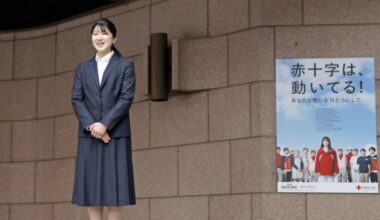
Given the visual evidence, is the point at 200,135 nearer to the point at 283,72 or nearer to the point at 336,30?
the point at 283,72

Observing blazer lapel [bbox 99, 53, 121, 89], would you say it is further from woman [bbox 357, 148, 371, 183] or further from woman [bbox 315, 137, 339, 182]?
woman [bbox 357, 148, 371, 183]

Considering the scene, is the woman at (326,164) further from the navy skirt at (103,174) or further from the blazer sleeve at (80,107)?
the blazer sleeve at (80,107)

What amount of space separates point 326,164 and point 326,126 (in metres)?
0.39

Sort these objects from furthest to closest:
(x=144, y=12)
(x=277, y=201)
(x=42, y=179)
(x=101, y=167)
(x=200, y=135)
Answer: (x=42, y=179) → (x=144, y=12) → (x=200, y=135) → (x=277, y=201) → (x=101, y=167)

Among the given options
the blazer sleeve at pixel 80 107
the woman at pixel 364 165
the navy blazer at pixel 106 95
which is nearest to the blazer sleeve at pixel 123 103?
the navy blazer at pixel 106 95

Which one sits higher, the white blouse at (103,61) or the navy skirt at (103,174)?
the white blouse at (103,61)

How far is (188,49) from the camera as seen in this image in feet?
27.7

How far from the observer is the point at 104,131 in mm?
5242

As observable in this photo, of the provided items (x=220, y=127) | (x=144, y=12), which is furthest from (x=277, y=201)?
(x=144, y=12)

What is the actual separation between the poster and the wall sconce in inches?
52.5

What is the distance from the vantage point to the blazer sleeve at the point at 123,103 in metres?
5.29

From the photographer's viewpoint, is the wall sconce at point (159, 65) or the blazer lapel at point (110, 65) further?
the wall sconce at point (159, 65)

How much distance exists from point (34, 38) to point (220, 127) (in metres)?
3.43

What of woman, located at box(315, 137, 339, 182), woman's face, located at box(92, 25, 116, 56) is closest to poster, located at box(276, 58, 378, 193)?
woman, located at box(315, 137, 339, 182)
